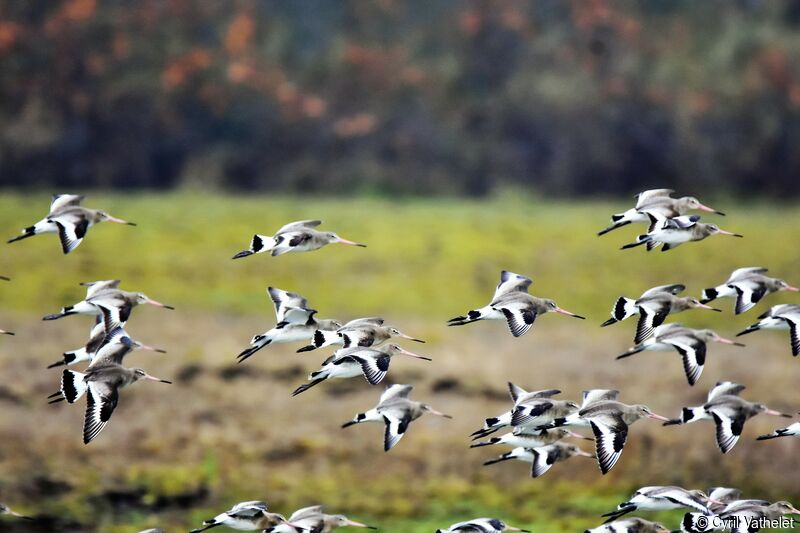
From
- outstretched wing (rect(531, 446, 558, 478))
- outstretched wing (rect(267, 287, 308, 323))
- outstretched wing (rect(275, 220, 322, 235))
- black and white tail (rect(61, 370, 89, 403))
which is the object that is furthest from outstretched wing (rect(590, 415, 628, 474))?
black and white tail (rect(61, 370, 89, 403))

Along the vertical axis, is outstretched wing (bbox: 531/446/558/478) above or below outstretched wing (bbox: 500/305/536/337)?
below

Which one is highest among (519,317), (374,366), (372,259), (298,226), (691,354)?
(298,226)

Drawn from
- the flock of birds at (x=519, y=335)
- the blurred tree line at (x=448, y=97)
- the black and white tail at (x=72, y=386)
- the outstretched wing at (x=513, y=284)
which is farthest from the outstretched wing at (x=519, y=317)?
the blurred tree line at (x=448, y=97)

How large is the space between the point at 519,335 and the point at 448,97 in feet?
109

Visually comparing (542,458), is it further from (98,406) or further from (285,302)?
(98,406)

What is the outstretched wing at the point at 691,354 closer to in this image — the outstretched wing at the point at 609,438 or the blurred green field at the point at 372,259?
the outstretched wing at the point at 609,438

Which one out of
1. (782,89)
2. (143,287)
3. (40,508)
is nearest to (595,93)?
(782,89)

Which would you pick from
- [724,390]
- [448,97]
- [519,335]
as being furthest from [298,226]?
[448,97]

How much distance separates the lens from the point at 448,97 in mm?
44969

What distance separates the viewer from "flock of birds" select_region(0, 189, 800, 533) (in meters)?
12.3

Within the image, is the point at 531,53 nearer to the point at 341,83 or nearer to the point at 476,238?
the point at 341,83

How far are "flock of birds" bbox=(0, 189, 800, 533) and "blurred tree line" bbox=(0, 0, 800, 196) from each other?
28.5m

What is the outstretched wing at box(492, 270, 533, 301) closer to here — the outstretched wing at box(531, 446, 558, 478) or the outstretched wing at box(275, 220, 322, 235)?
the outstretched wing at box(531, 446, 558, 478)

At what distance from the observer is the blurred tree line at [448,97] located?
1658 inches
